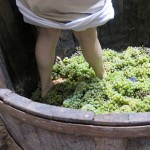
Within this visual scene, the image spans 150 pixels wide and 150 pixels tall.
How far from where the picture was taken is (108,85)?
1.40 metres

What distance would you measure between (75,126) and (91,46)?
20.3 inches

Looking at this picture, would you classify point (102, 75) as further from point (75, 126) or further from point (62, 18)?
point (75, 126)

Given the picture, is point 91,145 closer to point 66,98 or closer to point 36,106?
point 36,106

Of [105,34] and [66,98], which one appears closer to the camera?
[66,98]

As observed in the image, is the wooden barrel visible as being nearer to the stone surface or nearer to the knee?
the stone surface

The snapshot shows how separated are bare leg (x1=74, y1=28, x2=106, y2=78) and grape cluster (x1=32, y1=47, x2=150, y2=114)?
0.10 m

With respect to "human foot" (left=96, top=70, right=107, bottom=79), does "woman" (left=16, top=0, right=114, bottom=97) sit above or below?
above

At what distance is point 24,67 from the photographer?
4.88 ft

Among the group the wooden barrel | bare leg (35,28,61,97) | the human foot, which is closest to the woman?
bare leg (35,28,61,97)

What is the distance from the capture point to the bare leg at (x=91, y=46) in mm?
1292

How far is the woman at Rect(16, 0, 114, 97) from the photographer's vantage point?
1164mm

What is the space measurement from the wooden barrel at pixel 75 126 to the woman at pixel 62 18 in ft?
1.10

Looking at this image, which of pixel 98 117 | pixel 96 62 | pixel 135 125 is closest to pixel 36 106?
pixel 98 117

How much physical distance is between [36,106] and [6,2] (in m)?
0.61
